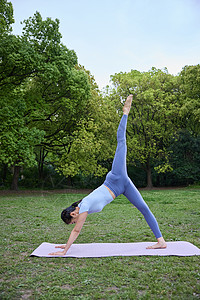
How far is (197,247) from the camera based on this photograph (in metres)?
4.46

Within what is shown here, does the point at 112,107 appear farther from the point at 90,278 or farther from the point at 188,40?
the point at 90,278

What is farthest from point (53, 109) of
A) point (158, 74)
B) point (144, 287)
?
point (144, 287)

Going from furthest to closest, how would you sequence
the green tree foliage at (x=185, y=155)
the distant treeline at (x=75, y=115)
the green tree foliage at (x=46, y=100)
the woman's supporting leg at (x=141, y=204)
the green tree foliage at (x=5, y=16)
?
the green tree foliage at (x=185, y=155)
the green tree foliage at (x=5, y=16)
the distant treeline at (x=75, y=115)
the green tree foliage at (x=46, y=100)
the woman's supporting leg at (x=141, y=204)

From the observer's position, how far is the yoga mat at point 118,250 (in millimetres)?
4117

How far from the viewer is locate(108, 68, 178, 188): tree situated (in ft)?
64.3

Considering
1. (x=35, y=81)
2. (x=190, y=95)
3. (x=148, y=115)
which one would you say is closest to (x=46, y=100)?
(x=35, y=81)

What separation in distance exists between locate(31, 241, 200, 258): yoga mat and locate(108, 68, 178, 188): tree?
14801 mm

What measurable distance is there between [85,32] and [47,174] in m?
13.9

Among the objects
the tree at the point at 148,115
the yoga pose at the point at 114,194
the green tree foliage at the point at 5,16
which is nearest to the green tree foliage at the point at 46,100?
the green tree foliage at the point at 5,16

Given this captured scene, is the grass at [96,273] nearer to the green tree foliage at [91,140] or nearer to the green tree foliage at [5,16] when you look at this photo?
the green tree foliage at [91,140]

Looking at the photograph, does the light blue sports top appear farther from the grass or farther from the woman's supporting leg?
the grass

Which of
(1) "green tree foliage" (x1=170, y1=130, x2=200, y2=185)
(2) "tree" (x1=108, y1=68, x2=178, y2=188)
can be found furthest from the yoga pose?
(1) "green tree foliage" (x1=170, y1=130, x2=200, y2=185)

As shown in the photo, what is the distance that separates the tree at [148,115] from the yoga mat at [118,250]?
48.6ft

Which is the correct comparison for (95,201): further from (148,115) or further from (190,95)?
(190,95)
